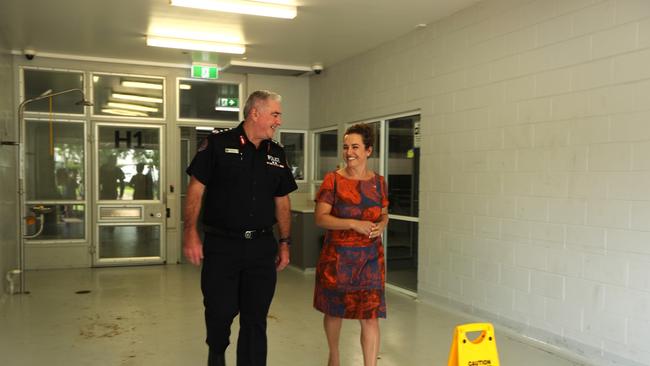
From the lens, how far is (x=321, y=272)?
125 inches

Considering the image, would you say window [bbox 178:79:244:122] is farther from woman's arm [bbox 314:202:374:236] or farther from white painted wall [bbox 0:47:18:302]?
woman's arm [bbox 314:202:374:236]

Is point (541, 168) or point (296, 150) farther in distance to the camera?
point (296, 150)

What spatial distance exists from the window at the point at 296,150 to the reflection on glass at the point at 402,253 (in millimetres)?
2570

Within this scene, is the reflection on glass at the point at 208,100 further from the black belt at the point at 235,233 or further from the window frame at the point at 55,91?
the black belt at the point at 235,233

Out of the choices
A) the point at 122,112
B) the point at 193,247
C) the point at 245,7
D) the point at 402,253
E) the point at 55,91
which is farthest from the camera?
the point at 122,112

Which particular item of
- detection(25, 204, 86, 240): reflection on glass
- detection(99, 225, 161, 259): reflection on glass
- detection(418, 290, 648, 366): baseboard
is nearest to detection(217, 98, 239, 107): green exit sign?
detection(99, 225, 161, 259): reflection on glass

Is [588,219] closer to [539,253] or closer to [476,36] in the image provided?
[539,253]

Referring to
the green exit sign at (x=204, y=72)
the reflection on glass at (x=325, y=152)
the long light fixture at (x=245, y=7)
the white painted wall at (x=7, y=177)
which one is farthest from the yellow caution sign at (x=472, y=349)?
the green exit sign at (x=204, y=72)

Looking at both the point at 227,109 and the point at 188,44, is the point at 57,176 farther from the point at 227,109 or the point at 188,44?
the point at 188,44

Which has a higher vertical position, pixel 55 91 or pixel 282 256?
pixel 55 91

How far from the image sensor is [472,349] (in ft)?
7.84

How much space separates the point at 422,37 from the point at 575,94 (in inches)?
87.4

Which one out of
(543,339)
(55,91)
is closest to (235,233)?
(543,339)

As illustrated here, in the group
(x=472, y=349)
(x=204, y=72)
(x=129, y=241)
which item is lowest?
(x=129, y=241)
